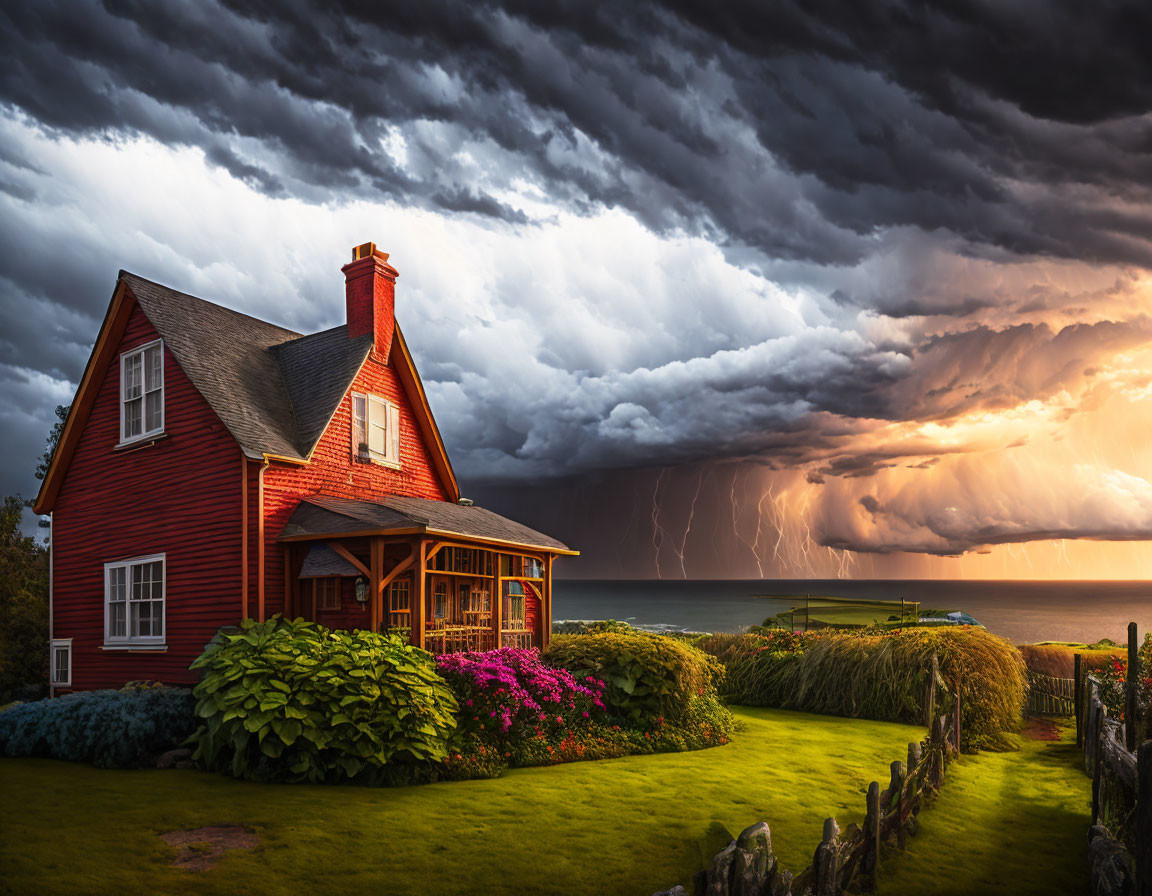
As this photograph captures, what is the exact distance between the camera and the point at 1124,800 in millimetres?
8992

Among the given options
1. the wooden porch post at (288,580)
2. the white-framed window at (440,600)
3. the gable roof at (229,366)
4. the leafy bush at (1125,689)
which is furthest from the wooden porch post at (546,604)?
the leafy bush at (1125,689)

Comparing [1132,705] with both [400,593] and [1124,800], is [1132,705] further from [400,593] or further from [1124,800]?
[400,593]

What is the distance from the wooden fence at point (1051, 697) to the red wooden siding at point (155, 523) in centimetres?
2302

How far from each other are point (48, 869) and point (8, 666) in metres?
24.4

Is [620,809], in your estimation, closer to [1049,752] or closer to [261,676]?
[261,676]

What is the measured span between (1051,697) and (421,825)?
22.6 meters

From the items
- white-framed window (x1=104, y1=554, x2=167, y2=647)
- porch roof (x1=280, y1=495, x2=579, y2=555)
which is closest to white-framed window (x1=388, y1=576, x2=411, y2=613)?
porch roof (x1=280, y1=495, x2=579, y2=555)

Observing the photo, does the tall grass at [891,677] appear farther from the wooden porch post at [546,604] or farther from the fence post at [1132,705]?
the wooden porch post at [546,604]

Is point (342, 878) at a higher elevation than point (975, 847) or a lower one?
higher

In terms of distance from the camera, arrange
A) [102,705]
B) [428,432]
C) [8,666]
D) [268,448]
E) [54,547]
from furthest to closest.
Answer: [8,666] < [428,432] < [54,547] < [268,448] < [102,705]

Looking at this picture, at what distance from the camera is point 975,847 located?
36.9 ft

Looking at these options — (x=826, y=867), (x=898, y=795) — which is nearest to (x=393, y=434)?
(x=898, y=795)

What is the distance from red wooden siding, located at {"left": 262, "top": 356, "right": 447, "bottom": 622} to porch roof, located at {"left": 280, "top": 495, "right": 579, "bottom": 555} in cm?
32

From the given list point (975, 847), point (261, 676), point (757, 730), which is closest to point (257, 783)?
point (261, 676)
